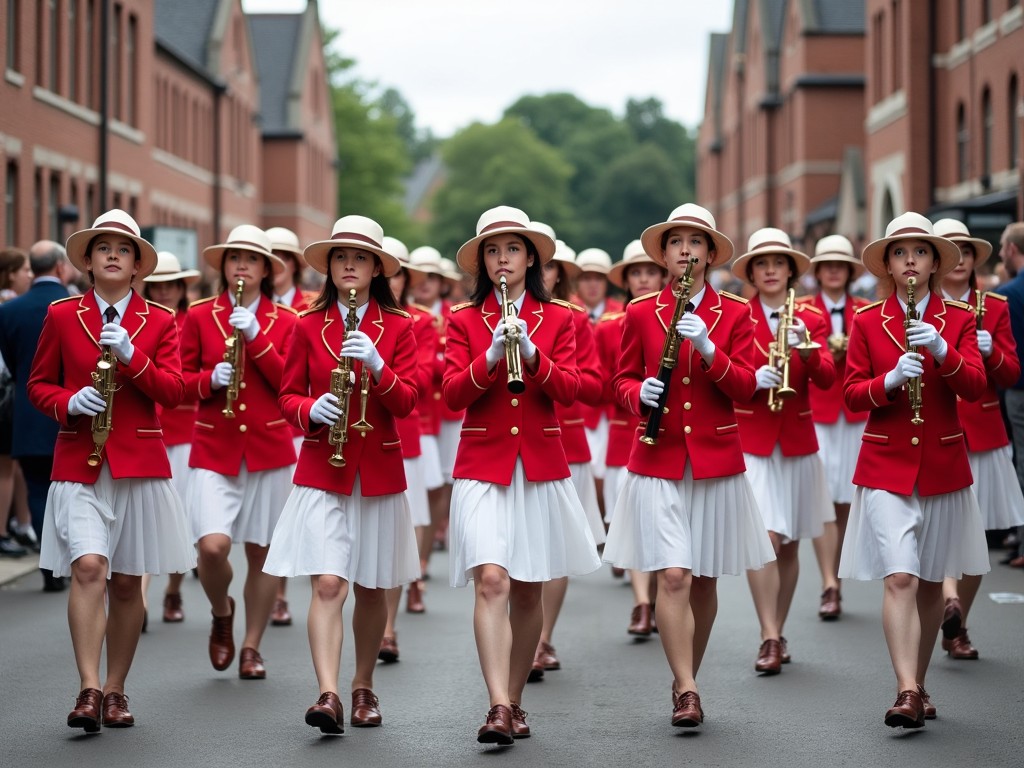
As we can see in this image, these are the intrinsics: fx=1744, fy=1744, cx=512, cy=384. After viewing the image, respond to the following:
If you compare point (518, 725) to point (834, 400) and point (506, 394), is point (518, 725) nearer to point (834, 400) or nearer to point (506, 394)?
point (506, 394)

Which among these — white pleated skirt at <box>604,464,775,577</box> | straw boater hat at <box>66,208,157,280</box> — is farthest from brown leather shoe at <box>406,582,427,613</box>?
straw boater hat at <box>66,208,157,280</box>

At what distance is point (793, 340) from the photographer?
33.7 feet

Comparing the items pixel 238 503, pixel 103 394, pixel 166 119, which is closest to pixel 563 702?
pixel 238 503

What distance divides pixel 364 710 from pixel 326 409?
155 centimetres

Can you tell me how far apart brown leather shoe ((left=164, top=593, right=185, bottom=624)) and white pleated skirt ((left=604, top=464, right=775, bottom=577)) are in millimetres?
4460

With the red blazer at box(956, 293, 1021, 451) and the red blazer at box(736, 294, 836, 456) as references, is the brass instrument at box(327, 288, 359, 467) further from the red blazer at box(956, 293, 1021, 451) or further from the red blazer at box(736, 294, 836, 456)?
the red blazer at box(956, 293, 1021, 451)

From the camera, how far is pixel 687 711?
27.0ft

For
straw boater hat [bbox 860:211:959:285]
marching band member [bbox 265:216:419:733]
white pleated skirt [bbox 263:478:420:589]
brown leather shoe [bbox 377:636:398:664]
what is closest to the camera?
marching band member [bbox 265:216:419:733]

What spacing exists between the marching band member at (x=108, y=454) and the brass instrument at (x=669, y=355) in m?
2.32

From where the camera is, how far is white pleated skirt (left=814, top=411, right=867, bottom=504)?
12367 millimetres

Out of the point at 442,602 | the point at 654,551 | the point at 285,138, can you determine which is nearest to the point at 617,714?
the point at 654,551

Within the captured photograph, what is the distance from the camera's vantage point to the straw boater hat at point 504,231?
27.0 feet

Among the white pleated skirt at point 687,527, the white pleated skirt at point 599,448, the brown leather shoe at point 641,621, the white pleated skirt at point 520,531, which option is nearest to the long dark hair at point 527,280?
the white pleated skirt at point 520,531

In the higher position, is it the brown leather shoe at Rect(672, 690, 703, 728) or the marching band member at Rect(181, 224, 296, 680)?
the marching band member at Rect(181, 224, 296, 680)
